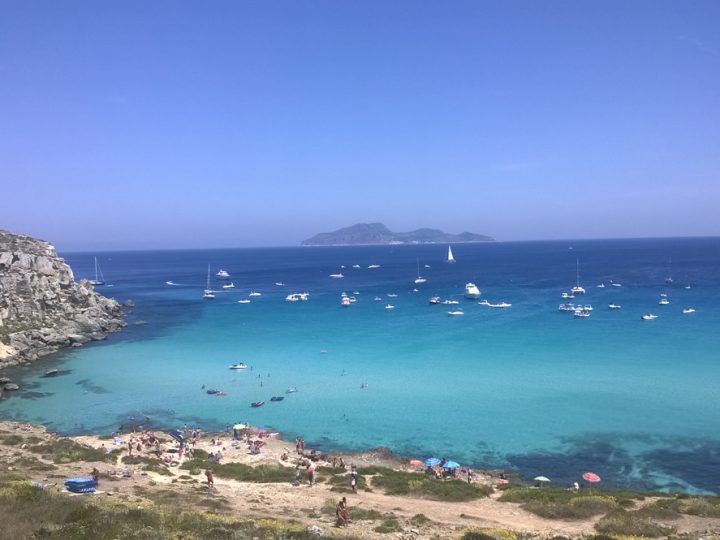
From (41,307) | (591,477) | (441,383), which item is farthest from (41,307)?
(591,477)

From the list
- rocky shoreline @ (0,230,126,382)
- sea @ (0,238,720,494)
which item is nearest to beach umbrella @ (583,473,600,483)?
sea @ (0,238,720,494)

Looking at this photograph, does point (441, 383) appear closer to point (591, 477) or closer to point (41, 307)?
point (591, 477)

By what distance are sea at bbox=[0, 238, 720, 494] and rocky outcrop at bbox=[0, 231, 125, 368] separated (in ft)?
9.67

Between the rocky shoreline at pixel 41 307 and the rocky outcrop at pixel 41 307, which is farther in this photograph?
the rocky outcrop at pixel 41 307

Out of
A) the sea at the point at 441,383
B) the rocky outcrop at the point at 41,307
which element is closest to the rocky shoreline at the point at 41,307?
the rocky outcrop at the point at 41,307

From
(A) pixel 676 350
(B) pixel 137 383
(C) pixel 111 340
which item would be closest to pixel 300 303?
(C) pixel 111 340

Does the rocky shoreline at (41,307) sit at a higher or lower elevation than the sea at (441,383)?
higher

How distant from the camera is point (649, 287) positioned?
99.4m

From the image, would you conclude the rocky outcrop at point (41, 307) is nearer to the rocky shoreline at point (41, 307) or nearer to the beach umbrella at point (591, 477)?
the rocky shoreline at point (41, 307)

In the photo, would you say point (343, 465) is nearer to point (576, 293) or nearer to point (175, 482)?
point (175, 482)

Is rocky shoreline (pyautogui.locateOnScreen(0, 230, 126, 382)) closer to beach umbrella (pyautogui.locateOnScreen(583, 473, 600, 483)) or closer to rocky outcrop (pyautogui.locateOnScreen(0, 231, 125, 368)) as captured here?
rocky outcrop (pyautogui.locateOnScreen(0, 231, 125, 368))

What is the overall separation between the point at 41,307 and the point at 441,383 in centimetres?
5202

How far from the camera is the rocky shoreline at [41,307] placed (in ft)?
176

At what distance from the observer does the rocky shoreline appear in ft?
176
